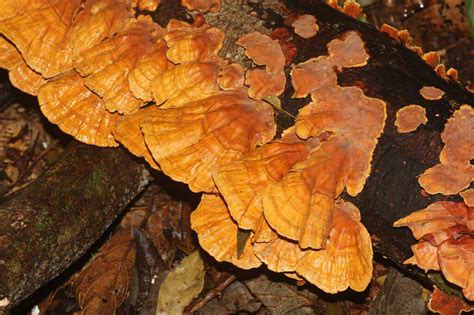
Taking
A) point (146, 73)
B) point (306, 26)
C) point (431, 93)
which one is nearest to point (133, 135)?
point (146, 73)

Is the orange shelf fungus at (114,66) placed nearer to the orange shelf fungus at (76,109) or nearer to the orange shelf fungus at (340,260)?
the orange shelf fungus at (76,109)

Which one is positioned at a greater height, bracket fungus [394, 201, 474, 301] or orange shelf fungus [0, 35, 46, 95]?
bracket fungus [394, 201, 474, 301]

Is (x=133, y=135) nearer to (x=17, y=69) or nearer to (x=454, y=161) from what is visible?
(x=17, y=69)

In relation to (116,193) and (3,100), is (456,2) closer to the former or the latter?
(116,193)

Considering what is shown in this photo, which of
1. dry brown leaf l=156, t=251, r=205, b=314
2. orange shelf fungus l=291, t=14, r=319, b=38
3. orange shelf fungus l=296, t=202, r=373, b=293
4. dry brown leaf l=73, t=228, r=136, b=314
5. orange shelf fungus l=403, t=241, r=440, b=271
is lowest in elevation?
dry brown leaf l=73, t=228, r=136, b=314

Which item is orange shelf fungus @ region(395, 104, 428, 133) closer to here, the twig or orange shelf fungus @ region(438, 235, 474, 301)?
orange shelf fungus @ region(438, 235, 474, 301)

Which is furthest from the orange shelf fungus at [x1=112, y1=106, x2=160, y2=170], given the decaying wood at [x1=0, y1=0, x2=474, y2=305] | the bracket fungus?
the bracket fungus
